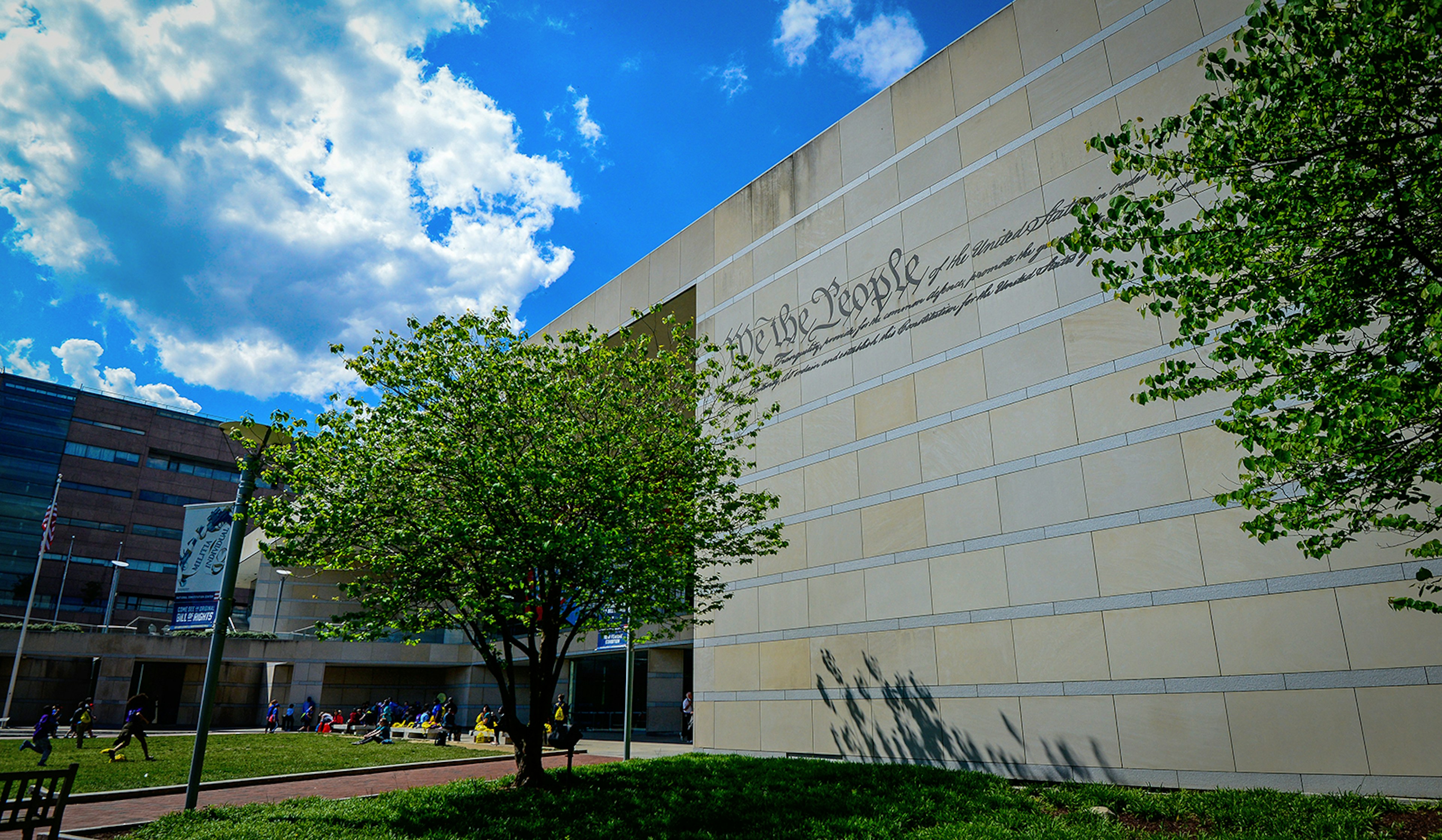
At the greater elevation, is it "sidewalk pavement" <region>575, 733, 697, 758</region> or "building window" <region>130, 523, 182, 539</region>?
"building window" <region>130, 523, 182, 539</region>

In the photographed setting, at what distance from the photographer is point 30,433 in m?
73.6

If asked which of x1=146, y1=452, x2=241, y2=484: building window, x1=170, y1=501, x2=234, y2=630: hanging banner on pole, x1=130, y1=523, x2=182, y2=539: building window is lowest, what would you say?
x1=170, y1=501, x2=234, y2=630: hanging banner on pole

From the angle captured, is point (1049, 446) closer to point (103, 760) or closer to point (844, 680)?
point (844, 680)

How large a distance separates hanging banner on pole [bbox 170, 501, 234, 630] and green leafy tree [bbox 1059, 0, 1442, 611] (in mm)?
15762

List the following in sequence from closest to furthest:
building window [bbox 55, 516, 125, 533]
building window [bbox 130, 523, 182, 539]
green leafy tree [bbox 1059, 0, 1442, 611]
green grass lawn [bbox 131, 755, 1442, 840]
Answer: green leafy tree [bbox 1059, 0, 1442, 611]
green grass lawn [bbox 131, 755, 1442, 840]
building window [bbox 55, 516, 125, 533]
building window [bbox 130, 523, 182, 539]

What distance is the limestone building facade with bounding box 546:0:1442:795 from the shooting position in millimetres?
11867

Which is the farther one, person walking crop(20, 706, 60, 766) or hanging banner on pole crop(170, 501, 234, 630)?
person walking crop(20, 706, 60, 766)

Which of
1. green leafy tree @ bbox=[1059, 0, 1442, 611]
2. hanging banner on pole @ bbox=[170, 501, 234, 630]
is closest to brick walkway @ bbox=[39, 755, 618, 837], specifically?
hanging banner on pole @ bbox=[170, 501, 234, 630]

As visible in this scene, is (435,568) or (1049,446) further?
(1049,446)

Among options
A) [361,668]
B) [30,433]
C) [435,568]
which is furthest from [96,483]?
[435,568]

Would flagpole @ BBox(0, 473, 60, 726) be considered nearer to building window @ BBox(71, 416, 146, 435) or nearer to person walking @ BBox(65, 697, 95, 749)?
person walking @ BBox(65, 697, 95, 749)

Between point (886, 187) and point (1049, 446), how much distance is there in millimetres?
8385

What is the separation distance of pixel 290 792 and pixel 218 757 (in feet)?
25.6

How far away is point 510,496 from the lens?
13.4 m
